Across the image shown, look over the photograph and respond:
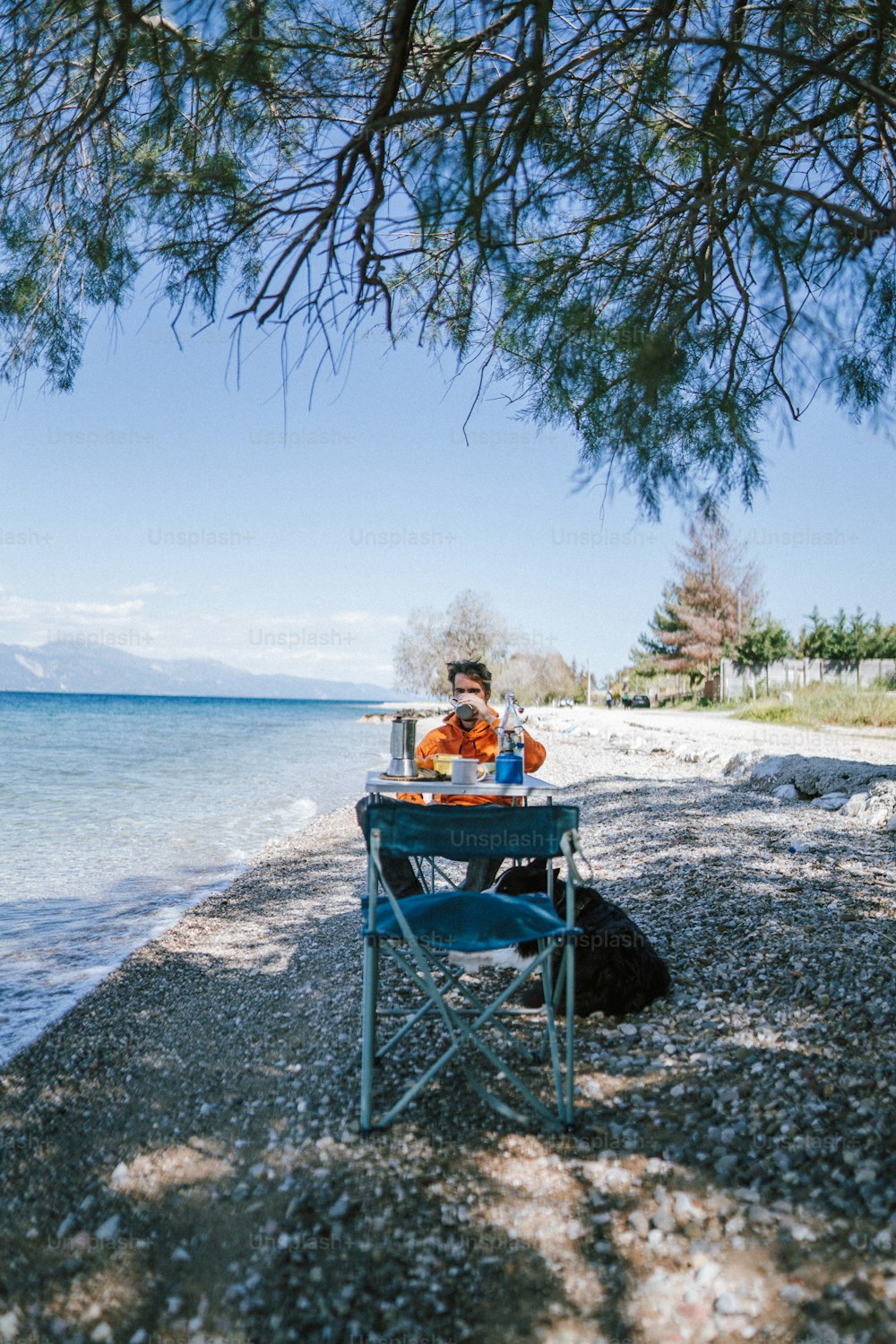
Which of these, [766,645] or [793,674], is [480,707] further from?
[766,645]

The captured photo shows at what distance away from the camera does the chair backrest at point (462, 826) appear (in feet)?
8.29

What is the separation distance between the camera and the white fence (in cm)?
2761

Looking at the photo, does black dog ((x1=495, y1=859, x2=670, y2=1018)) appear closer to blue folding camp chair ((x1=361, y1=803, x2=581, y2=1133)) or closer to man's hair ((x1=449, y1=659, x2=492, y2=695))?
blue folding camp chair ((x1=361, y1=803, x2=581, y2=1133))

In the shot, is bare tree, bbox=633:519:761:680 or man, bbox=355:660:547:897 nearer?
man, bbox=355:660:547:897

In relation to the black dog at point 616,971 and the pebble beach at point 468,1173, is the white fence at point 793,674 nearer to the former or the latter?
the black dog at point 616,971

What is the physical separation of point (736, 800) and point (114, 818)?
7.06m

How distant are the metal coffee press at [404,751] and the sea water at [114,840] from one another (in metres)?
1.86

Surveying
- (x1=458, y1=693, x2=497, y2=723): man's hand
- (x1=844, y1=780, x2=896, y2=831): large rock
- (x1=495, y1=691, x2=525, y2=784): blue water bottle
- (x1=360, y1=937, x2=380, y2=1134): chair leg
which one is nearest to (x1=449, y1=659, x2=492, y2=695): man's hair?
(x1=458, y1=693, x2=497, y2=723): man's hand

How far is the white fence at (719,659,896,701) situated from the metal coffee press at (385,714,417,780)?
2543 centimetres

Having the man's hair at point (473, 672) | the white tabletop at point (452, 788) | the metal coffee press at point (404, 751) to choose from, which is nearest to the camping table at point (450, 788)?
the white tabletop at point (452, 788)

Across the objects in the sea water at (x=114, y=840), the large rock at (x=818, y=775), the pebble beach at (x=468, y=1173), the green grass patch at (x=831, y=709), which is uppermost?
the green grass patch at (x=831, y=709)

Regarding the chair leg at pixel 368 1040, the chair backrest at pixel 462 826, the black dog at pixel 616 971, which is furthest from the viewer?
the black dog at pixel 616 971

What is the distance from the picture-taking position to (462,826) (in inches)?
99.2

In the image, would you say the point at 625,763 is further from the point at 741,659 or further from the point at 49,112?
the point at 741,659
